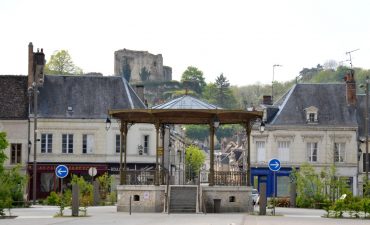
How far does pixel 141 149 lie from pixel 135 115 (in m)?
31.5

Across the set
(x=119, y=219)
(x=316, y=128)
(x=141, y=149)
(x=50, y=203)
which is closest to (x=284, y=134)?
(x=316, y=128)

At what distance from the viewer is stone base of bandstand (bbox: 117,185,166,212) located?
4938cm

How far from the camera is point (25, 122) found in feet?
260

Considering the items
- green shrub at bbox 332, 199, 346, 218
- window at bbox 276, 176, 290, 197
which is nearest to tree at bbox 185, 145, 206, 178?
window at bbox 276, 176, 290, 197

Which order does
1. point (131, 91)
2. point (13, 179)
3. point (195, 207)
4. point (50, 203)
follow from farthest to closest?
1. point (131, 91)
2. point (50, 203)
3. point (13, 179)
4. point (195, 207)

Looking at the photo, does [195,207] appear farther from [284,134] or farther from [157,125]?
[284,134]

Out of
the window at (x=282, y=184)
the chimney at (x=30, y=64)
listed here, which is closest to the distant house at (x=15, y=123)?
the chimney at (x=30, y=64)

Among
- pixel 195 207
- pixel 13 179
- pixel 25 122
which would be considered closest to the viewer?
pixel 195 207

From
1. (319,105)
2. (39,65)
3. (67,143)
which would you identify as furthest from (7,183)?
(319,105)

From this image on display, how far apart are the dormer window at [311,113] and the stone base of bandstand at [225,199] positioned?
36.6 meters

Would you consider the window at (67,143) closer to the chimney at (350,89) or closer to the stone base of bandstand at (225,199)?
the chimney at (350,89)

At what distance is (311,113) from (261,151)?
5230mm

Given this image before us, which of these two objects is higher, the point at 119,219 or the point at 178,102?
the point at 178,102

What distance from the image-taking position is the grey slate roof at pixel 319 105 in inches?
3376
